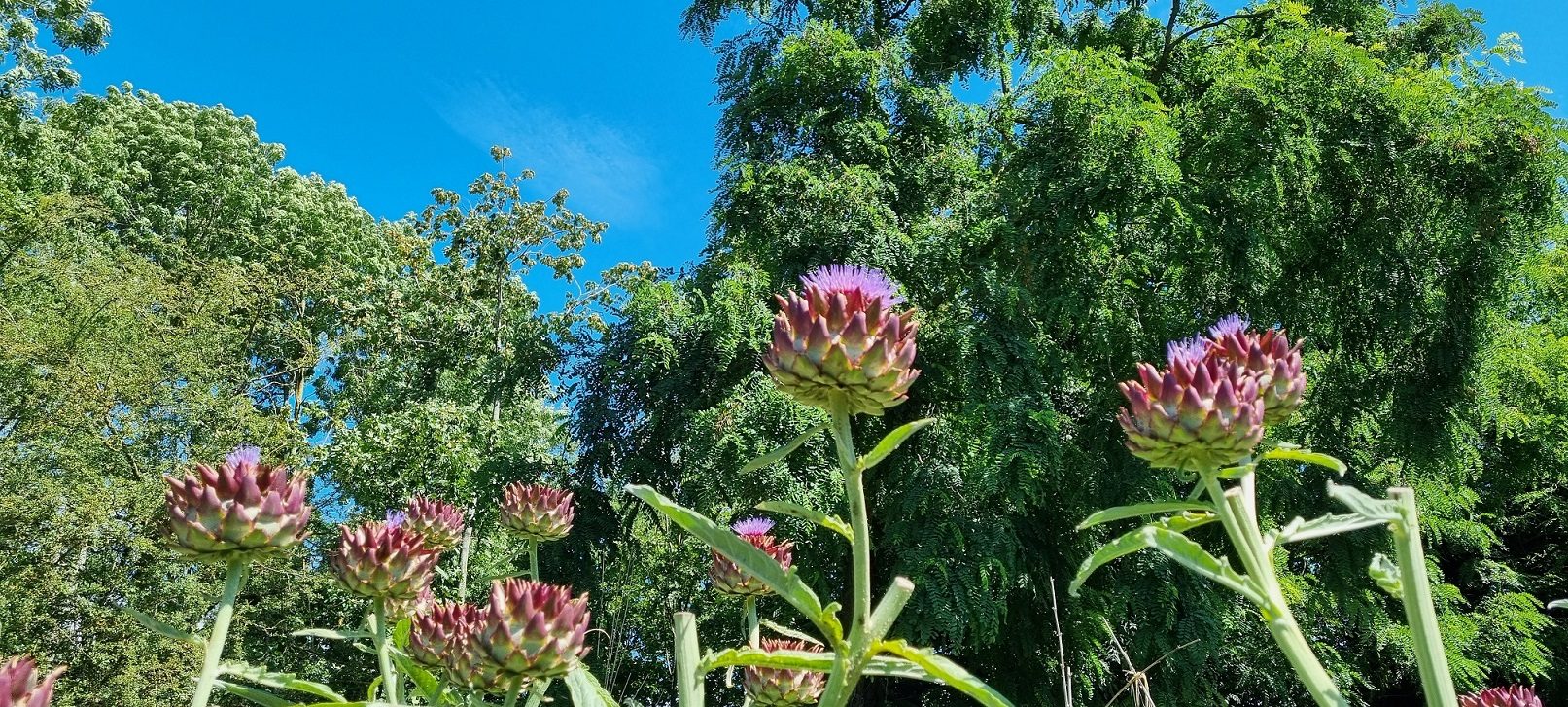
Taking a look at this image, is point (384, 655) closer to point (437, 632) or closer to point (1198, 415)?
point (437, 632)

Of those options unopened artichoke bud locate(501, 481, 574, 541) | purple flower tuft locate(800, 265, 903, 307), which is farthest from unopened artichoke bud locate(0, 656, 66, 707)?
unopened artichoke bud locate(501, 481, 574, 541)

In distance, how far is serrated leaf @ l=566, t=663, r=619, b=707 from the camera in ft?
3.71

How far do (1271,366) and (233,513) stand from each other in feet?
4.50

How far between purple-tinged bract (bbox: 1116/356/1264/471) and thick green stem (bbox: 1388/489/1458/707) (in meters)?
0.33

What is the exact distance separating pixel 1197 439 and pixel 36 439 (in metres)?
11.0

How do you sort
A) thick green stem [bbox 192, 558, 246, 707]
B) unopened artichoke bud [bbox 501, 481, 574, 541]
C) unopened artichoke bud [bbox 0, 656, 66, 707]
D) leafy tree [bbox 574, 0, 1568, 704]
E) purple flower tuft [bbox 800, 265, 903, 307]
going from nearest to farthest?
unopened artichoke bud [bbox 0, 656, 66, 707] < thick green stem [bbox 192, 558, 246, 707] < purple flower tuft [bbox 800, 265, 903, 307] < unopened artichoke bud [bbox 501, 481, 574, 541] < leafy tree [bbox 574, 0, 1568, 704]

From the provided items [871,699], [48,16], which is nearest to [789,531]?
[871,699]

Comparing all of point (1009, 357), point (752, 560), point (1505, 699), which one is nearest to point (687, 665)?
point (752, 560)

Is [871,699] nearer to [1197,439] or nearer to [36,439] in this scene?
[1197,439]

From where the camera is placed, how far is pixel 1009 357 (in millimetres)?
5824

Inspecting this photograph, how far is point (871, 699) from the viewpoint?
6.83 metres

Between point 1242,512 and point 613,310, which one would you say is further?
point 613,310

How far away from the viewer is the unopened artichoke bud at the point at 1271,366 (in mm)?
1303

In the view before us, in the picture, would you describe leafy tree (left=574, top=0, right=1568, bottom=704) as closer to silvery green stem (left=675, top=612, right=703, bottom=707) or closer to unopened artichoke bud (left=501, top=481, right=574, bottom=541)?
unopened artichoke bud (left=501, top=481, right=574, bottom=541)
